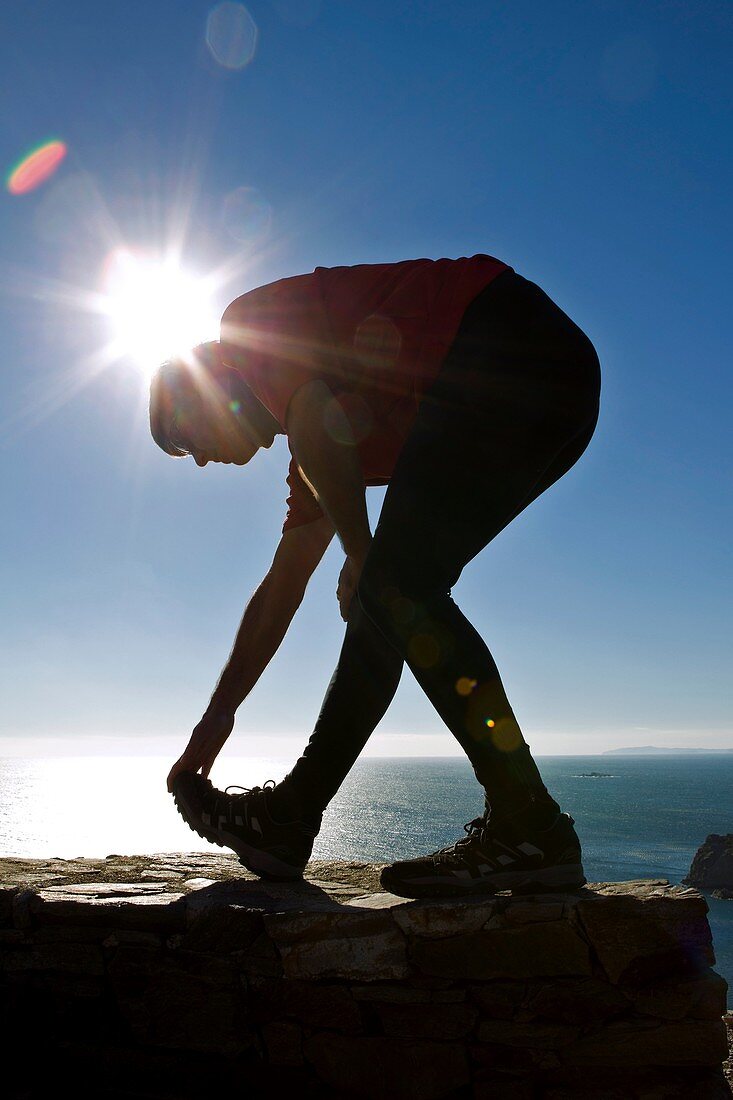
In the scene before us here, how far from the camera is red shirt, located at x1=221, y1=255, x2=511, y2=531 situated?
85.1 inches

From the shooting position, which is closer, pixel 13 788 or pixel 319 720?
pixel 319 720

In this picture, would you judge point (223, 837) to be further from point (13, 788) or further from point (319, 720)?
point (13, 788)

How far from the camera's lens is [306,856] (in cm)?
243

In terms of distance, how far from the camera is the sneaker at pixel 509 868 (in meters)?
2.02

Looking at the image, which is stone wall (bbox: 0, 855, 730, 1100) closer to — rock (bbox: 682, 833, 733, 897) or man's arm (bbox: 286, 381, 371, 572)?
man's arm (bbox: 286, 381, 371, 572)

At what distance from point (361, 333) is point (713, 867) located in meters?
65.0

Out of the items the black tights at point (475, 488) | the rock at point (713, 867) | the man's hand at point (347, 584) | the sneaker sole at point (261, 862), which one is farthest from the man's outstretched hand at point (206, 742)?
the rock at point (713, 867)

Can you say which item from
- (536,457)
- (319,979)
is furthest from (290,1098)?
(536,457)

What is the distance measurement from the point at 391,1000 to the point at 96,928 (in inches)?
39.3

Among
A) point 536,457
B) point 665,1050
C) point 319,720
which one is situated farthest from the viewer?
point 319,720

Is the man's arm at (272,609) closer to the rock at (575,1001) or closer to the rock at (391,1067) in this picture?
the rock at (391,1067)

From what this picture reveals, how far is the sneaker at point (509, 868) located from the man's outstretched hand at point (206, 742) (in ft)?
3.14

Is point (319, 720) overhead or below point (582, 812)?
overhead

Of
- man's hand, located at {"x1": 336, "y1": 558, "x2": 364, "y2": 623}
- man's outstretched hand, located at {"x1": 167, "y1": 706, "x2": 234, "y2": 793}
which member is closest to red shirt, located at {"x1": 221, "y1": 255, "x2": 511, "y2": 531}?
man's hand, located at {"x1": 336, "y1": 558, "x2": 364, "y2": 623}
